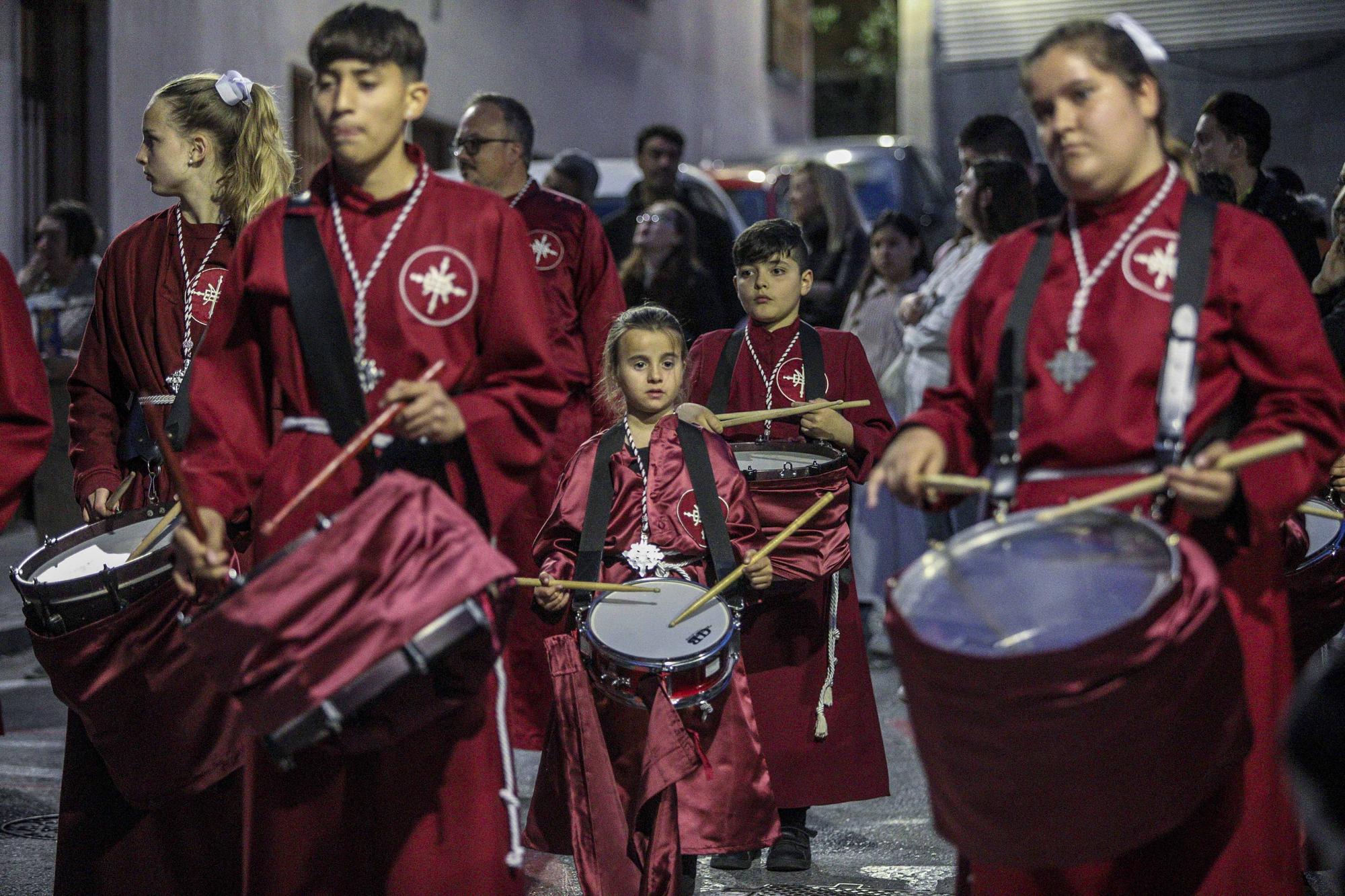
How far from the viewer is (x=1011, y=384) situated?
3248 mm

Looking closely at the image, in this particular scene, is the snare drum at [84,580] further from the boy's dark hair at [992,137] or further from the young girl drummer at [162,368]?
the boy's dark hair at [992,137]

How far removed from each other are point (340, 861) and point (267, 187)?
6.14 ft

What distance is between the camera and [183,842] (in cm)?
435

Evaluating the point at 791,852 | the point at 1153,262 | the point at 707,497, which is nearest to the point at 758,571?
the point at 707,497

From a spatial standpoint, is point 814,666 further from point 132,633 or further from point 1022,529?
point 1022,529

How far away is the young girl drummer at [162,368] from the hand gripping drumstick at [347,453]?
3.22ft

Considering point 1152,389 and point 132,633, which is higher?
point 1152,389

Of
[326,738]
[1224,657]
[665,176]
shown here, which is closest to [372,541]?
[326,738]

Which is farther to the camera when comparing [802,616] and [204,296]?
[802,616]

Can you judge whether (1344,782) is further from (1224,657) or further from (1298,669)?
(1298,669)

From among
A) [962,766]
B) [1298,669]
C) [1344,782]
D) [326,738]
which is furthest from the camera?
[1298,669]

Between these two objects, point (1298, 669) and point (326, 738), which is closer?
point (326, 738)

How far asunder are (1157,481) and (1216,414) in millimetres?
340

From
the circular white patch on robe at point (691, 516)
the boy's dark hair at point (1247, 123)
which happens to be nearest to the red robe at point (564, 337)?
the circular white patch on robe at point (691, 516)
